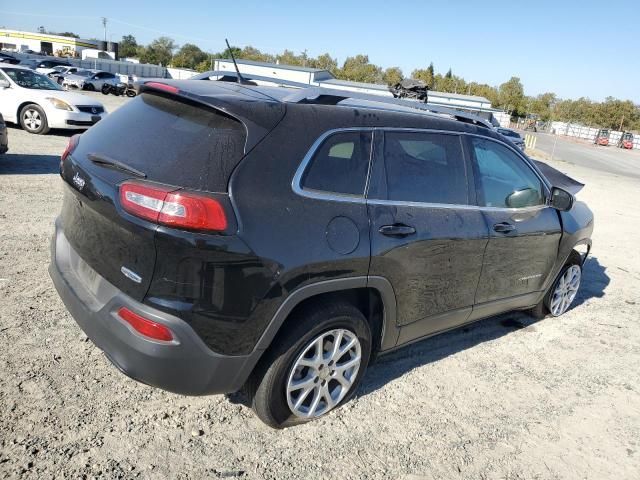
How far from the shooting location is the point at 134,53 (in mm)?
124562

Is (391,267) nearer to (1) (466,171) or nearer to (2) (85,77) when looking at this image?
(1) (466,171)

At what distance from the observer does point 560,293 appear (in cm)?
502

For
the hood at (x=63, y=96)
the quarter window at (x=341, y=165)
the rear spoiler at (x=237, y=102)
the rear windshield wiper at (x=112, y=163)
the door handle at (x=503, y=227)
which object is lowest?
the hood at (x=63, y=96)

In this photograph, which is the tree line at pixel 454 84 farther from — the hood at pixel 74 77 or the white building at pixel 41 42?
the hood at pixel 74 77

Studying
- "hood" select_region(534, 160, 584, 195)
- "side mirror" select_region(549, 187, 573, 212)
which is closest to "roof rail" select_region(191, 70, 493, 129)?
"side mirror" select_region(549, 187, 573, 212)

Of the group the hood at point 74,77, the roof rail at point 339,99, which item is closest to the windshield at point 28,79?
the roof rail at point 339,99

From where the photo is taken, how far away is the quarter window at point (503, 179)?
12.1ft

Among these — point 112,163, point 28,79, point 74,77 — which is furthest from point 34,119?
point 74,77

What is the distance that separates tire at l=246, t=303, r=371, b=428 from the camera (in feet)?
8.91

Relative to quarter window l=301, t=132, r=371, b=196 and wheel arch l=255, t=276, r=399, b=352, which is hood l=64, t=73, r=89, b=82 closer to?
quarter window l=301, t=132, r=371, b=196

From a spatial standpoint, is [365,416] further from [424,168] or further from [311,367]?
[424,168]

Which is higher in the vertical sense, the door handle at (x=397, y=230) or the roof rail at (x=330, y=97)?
the roof rail at (x=330, y=97)

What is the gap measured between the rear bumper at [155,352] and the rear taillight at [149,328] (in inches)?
0.8

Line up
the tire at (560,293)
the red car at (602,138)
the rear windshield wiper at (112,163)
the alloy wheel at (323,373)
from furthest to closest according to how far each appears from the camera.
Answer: the red car at (602,138)
the tire at (560,293)
the alloy wheel at (323,373)
the rear windshield wiper at (112,163)
